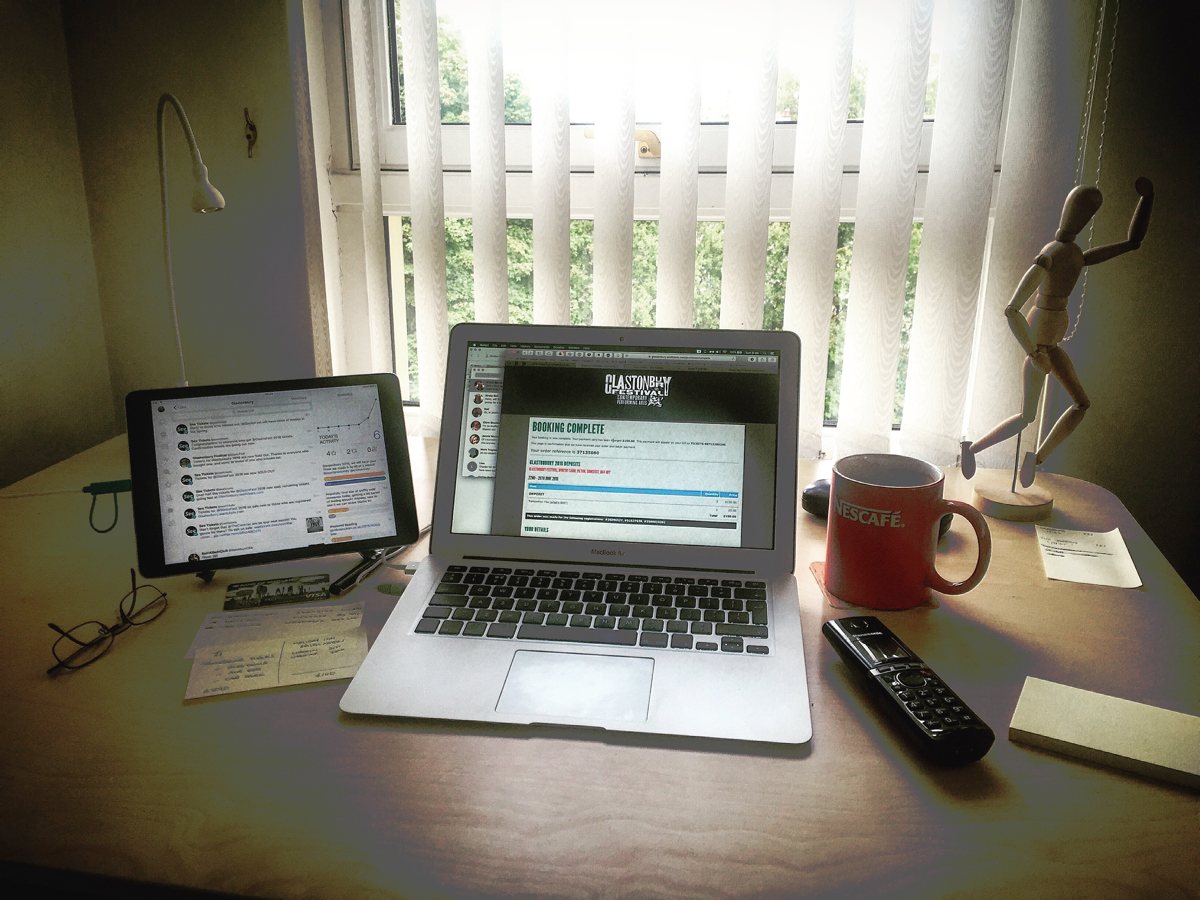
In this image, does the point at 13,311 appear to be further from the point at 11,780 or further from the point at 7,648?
the point at 11,780

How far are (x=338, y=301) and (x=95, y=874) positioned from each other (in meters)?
1.30

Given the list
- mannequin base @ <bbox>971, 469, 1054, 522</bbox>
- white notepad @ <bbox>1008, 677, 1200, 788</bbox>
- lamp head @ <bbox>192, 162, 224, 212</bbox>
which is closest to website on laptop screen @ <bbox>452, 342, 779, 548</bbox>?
white notepad @ <bbox>1008, 677, 1200, 788</bbox>

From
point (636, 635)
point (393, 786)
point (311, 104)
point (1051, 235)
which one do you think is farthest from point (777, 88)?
point (393, 786)

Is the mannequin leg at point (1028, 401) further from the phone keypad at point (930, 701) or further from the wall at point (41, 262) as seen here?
the wall at point (41, 262)

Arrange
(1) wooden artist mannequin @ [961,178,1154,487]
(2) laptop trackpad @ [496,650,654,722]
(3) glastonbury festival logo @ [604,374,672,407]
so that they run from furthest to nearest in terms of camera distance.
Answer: (1) wooden artist mannequin @ [961,178,1154,487] → (3) glastonbury festival logo @ [604,374,672,407] → (2) laptop trackpad @ [496,650,654,722]

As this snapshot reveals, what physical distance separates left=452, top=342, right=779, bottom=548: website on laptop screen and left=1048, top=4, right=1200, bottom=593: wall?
91 cm

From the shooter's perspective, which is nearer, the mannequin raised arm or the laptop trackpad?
the laptop trackpad

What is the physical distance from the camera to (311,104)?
1.54 meters

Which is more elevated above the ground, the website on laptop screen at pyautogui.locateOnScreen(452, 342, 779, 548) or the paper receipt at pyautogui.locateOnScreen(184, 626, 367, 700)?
the website on laptop screen at pyautogui.locateOnScreen(452, 342, 779, 548)

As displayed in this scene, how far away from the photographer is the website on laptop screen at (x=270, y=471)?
0.83 meters

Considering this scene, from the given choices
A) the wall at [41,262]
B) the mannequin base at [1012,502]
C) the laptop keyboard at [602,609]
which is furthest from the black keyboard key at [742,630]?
the wall at [41,262]

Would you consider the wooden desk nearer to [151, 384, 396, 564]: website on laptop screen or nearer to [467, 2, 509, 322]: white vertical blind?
[151, 384, 396, 564]: website on laptop screen

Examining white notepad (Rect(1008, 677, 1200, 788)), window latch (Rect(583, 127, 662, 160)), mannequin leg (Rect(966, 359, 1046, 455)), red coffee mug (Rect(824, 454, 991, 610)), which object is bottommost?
white notepad (Rect(1008, 677, 1200, 788))

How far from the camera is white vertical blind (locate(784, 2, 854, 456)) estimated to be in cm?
132
